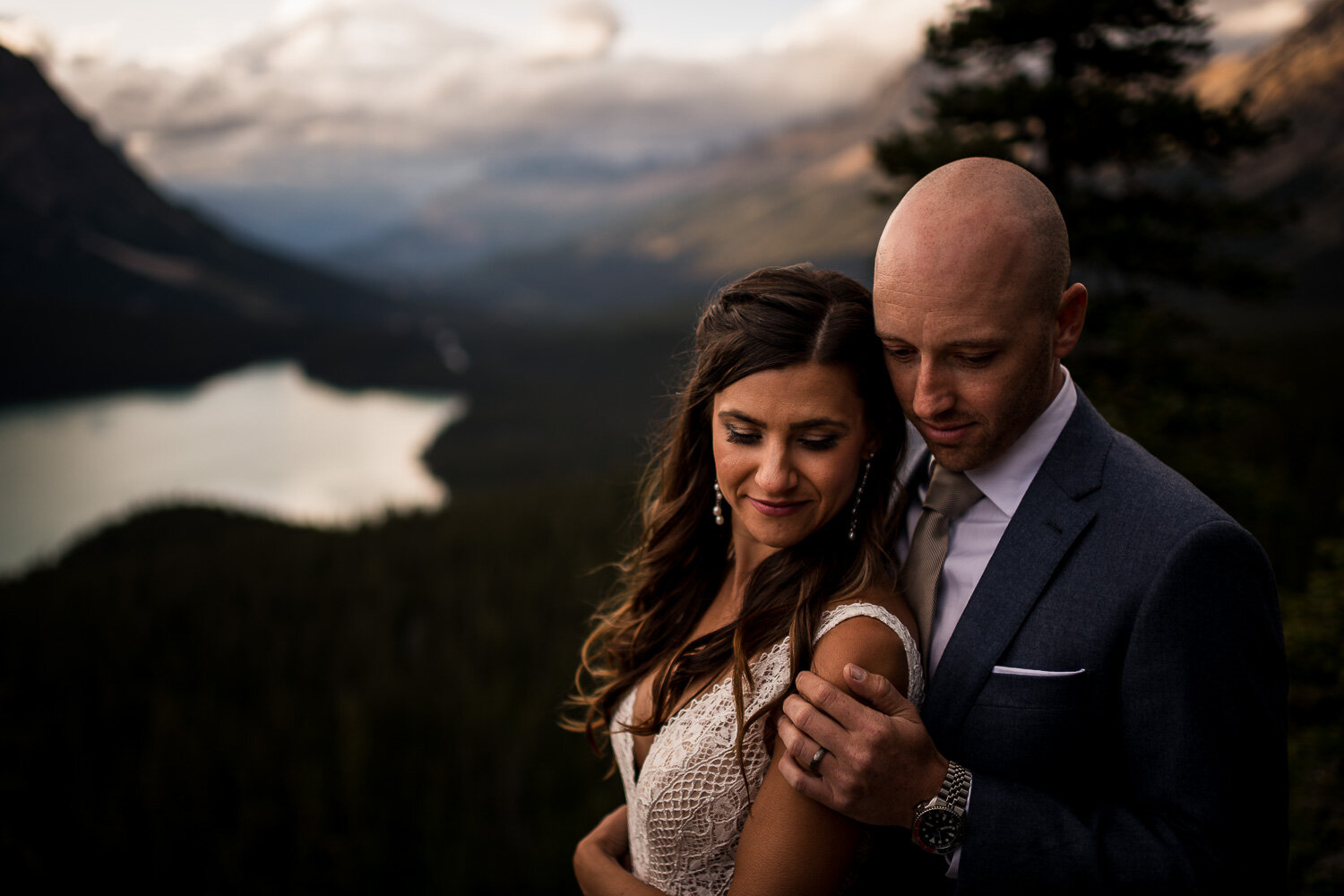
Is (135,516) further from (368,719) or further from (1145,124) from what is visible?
(1145,124)

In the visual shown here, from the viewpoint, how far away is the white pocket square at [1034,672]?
247cm

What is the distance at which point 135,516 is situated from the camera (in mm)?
97812

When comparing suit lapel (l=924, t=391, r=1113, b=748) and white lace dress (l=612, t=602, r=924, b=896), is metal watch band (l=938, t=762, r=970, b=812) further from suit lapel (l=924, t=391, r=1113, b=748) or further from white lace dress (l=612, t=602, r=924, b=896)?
white lace dress (l=612, t=602, r=924, b=896)

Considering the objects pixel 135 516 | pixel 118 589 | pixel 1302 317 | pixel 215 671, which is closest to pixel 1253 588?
pixel 215 671

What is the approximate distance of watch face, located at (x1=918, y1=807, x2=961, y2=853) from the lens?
247 centimetres

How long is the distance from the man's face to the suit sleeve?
0.65 metres

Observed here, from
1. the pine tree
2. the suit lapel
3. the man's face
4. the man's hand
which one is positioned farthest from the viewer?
the pine tree

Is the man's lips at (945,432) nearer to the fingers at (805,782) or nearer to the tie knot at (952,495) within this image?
the tie knot at (952,495)

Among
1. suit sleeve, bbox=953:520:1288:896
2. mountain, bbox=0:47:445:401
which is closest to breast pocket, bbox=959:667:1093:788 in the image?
suit sleeve, bbox=953:520:1288:896

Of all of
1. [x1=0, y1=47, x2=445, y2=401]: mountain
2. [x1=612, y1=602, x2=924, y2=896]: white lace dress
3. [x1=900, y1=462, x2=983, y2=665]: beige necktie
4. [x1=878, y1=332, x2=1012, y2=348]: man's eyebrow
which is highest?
[x1=0, y1=47, x2=445, y2=401]: mountain

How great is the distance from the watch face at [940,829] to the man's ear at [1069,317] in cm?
147

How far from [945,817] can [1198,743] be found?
0.72 metres

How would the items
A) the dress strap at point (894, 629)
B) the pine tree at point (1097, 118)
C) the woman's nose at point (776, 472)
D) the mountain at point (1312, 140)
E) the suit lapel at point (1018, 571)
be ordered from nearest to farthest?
the suit lapel at point (1018, 571) < the dress strap at point (894, 629) < the woman's nose at point (776, 472) < the pine tree at point (1097, 118) < the mountain at point (1312, 140)

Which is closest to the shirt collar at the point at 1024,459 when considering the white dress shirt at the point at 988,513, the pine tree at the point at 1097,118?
the white dress shirt at the point at 988,513
